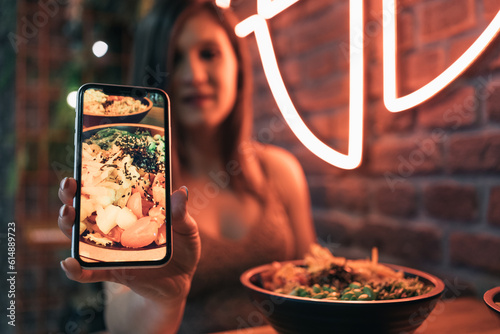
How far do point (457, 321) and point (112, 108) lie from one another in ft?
2.35

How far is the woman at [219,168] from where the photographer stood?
3.84 feet

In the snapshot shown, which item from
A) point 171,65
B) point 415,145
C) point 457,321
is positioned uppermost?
point 171,65

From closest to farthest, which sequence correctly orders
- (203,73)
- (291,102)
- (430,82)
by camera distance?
1. (430,82)
2. (291,102)
3. (203,73)

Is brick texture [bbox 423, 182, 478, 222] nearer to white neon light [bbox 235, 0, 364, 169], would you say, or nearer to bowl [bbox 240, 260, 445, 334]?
white neon light [bbox 235, 0, 364, 169]

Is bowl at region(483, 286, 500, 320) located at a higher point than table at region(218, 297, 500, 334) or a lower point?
higher

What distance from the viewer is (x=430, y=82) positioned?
2.46ft

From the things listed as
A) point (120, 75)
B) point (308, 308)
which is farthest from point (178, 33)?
point (120, 75)

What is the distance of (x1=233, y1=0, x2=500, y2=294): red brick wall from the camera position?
91cm

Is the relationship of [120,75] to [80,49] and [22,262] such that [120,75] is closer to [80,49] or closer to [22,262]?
[80,49]

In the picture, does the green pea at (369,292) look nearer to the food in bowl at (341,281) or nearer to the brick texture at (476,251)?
A: the food in bowl at (341,281)

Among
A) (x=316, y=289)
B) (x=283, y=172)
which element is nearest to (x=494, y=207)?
(x=316, y=289)

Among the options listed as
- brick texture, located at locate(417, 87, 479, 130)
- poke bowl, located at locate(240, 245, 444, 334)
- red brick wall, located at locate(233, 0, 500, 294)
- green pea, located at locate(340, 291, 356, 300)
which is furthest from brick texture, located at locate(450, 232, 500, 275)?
green pea, located at locate(340, 291, 356, 300)

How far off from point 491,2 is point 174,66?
0.84m

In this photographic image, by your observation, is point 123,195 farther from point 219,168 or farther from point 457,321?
point 219,168
